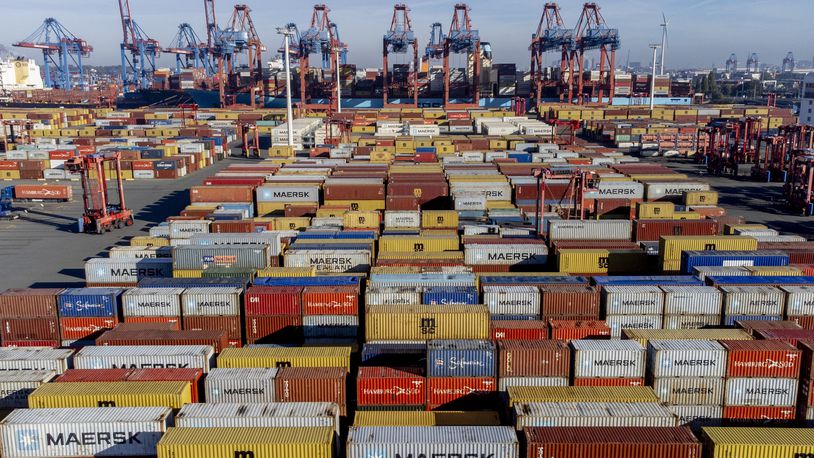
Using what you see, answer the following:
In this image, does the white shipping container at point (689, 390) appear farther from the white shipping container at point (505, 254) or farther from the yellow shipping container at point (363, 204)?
the yellow shipping container at point (363, 204)

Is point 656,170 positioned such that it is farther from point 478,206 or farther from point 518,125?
point 518,125

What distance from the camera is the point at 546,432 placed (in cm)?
1539

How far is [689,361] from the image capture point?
1964 centimetres

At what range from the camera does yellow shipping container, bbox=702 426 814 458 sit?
590 inches

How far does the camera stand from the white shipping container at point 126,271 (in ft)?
105

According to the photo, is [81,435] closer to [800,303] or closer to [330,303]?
[330,303]

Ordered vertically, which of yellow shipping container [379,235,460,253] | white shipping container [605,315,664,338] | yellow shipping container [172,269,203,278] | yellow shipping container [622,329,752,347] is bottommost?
white shipping container [605,315,664,338]

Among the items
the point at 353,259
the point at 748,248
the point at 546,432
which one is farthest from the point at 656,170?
the point at 546,432

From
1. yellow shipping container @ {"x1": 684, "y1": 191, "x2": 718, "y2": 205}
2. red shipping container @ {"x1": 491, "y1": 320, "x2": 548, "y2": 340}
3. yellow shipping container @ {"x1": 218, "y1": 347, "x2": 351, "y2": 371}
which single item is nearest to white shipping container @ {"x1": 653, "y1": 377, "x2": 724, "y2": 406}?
red shipping container @ {"x1": 491, "y1": 320, "x2": 548, "y2": 340}

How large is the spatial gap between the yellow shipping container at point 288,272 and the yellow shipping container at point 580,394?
43.1 feet

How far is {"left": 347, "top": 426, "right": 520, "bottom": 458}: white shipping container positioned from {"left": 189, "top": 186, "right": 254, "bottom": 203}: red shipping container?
3576 cm

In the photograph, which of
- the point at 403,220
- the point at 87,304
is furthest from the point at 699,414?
the point at 87,304

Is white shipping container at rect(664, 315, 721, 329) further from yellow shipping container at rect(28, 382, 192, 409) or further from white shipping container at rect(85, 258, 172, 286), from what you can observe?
white shipping container at rect(85, 258, 172, 286)

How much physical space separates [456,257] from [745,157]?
62.4 meters
